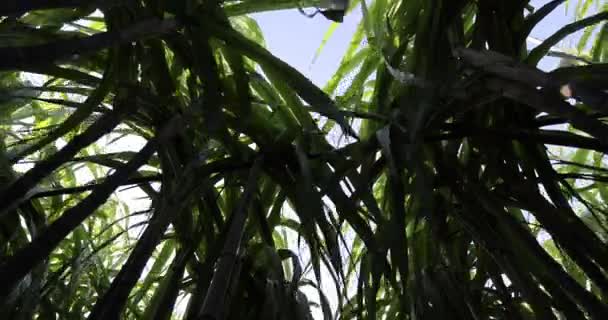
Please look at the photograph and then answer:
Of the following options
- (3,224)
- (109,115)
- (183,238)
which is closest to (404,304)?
(183,238)

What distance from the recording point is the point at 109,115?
56cm

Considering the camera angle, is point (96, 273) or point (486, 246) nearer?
point (486, 246)

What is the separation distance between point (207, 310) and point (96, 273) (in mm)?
457

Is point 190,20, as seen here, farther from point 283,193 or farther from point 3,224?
point 3,224

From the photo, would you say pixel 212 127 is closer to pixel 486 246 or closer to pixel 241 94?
pixel 241 94

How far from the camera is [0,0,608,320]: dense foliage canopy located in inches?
22.0

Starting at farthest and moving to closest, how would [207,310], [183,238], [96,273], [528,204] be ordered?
[96,273] → [183,238] → [528,204] → [207,310]

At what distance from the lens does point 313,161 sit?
2.24ft

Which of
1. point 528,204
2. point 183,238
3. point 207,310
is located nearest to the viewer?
point 207,310

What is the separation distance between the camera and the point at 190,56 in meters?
0.67

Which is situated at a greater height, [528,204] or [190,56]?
[190,56]

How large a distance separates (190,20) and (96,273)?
45 cm

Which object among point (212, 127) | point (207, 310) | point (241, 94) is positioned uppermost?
point (241, 94)

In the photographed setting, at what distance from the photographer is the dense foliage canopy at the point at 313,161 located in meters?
0.56
